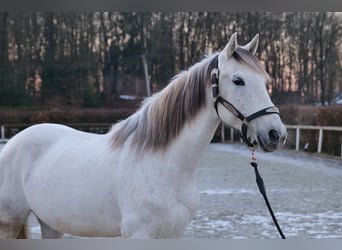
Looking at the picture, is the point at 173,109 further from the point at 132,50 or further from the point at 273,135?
the point at 132,50

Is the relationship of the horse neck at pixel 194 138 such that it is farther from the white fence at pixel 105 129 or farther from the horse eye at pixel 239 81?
the white fence at pixel 105 129

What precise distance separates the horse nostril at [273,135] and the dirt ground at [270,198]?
1402 mm

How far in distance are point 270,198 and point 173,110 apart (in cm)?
243

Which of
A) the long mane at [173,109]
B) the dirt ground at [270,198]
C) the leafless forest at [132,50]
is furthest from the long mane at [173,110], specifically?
the leafless forest at [132,50]

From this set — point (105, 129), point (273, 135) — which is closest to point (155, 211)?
point (273, 135)

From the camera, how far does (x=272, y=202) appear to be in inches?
125

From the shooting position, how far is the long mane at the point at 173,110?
116 centimetres

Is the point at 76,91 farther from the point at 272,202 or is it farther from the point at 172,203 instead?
the point at 172,203

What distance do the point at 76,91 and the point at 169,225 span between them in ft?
7.33

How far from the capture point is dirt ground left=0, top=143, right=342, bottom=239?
2.43 meters

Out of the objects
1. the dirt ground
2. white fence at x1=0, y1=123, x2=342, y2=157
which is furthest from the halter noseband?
white fence at x1=0, y1=123, x2=342, y2=157

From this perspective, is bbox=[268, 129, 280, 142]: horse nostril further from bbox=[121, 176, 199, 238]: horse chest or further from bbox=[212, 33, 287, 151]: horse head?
bbox=[121, 176, 199, 238]: horse chest

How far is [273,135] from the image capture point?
107 centimetres
